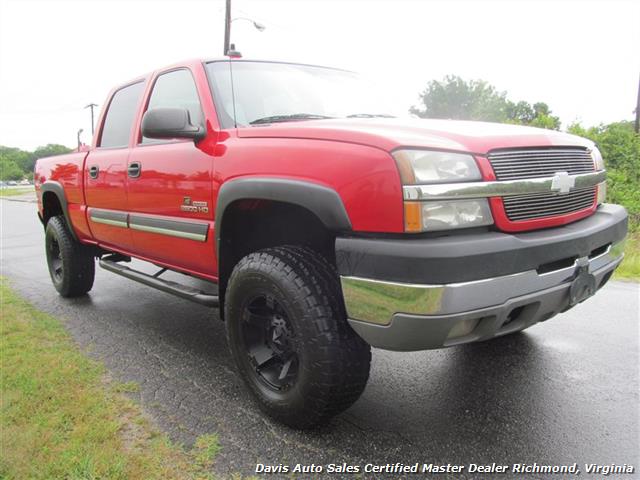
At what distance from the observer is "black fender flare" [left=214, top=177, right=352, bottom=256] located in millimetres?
2047

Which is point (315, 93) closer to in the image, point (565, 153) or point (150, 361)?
point (565, 153)

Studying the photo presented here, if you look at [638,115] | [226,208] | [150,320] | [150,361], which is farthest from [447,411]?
[638,115]

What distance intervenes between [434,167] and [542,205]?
0.59 metres

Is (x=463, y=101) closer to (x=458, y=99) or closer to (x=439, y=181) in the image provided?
(x=458, y=99)

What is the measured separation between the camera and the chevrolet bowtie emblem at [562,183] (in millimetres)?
2210

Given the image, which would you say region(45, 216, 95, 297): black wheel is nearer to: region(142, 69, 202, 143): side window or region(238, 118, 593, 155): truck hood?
region(142, 69, 202, 143): side window

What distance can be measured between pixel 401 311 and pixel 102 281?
4.84 meters

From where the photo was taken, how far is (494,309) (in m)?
1.92

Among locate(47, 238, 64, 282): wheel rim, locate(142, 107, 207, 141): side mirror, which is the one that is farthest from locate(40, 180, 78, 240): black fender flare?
locate(142, 107, 207, 141): side mirror

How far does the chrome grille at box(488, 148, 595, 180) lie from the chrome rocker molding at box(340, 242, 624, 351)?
424 mm

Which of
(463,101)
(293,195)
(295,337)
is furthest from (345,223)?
(463,101)

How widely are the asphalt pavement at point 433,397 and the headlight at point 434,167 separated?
125 centimetres

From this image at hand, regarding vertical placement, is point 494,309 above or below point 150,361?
above

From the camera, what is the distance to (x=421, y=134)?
2.11 metres
